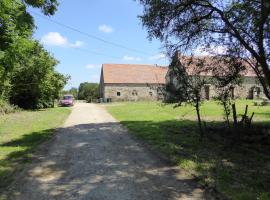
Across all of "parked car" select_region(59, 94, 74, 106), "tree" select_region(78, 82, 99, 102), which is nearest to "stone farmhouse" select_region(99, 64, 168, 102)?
"tree" select_region(78, 82, 99, 102)

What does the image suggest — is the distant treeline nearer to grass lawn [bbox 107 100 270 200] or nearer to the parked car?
grass lawn [bbox 107 100 270 200]

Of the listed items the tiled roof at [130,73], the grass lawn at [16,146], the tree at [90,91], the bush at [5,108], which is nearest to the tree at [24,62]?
the bush at [5,108]

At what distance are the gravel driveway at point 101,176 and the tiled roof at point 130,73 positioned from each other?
51134 mm

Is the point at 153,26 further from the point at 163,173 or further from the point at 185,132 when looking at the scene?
the point at 163,173

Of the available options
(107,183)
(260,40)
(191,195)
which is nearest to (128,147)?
(107,183)

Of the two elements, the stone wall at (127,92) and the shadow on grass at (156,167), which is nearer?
the shadow on grass at (156,167)

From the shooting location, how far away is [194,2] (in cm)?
1459

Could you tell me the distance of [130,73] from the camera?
64.7 meters

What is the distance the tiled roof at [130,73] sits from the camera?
63.1m

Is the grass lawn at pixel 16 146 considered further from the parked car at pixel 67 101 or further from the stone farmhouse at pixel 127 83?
the stone farmhouse at pixel 127 83

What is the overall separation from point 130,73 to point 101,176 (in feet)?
188

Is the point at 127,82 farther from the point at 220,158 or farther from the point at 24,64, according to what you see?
the point at 220,158

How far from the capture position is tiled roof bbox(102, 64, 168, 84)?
63059 millimetres

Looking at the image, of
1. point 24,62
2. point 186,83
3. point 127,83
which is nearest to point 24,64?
point 24,62
